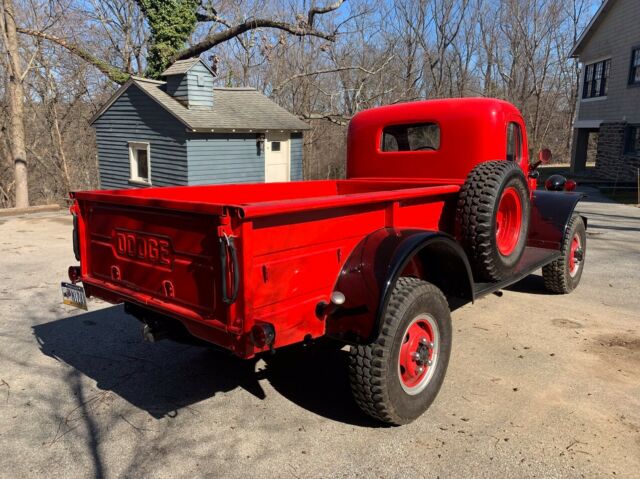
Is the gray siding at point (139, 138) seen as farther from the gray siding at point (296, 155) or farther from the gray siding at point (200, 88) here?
the gray siding at point (296, 155)

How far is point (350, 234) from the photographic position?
3.11m

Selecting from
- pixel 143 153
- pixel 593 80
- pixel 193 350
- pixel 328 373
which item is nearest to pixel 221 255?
pixel 328 373

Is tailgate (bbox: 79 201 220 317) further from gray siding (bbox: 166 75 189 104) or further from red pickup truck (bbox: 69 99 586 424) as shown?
gray siding (bbox: 166 75 189 104)

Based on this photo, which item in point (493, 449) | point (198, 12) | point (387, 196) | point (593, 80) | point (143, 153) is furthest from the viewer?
point (593, 80)

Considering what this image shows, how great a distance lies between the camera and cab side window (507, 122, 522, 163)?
5.01 m

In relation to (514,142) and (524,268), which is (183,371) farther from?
(514,142)

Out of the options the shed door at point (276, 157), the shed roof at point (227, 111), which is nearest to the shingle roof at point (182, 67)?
the shed roof at point (227, 111)

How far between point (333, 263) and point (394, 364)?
707mm

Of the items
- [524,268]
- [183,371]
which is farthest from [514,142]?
[183,371]

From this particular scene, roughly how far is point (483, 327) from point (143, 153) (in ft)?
46.8

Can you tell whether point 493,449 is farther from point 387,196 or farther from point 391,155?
point 391,155

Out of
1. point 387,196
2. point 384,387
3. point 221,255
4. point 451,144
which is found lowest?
point 384,387

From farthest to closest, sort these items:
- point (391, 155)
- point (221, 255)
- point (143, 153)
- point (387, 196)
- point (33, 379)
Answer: point (143, 153) → point (391, 155) → point (33, 379) → point (387, 196) → point (221, 255)

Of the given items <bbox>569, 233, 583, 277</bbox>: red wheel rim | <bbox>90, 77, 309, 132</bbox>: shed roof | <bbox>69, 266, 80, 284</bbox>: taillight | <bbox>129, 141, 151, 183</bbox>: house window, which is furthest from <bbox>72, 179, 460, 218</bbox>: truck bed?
<bbox>129, 141, 151, 183</bbox>: house window
